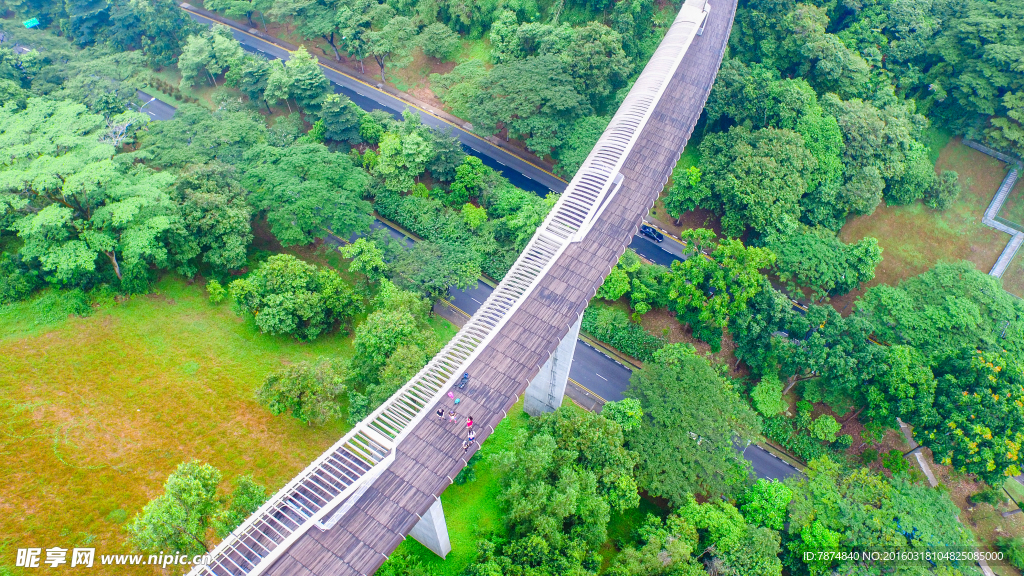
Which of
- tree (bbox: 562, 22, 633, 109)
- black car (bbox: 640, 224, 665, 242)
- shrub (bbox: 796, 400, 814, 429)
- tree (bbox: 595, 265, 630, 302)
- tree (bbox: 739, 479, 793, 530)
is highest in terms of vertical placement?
tree (bbox: 562, 22, 633, 109)

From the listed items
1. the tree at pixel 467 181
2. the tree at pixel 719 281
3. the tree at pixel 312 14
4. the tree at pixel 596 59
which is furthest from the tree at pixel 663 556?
the tree at pixel 312 14

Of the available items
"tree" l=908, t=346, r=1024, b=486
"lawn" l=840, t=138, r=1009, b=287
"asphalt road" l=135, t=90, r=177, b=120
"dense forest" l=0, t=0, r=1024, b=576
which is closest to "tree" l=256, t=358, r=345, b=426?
"dense forest" l=0, t=0, r=1024, b=576

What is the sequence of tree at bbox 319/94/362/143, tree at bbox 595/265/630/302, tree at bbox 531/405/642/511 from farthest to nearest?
tree at bbox 319/94/362/143, tree at bbox 595/265/630/302, tree at bbox 531/405/642/511

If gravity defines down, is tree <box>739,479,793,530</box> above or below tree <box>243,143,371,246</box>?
below

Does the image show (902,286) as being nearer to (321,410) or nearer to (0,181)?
(321,410)

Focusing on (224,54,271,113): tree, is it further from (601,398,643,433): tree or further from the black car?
(601,398,643,433): tree
